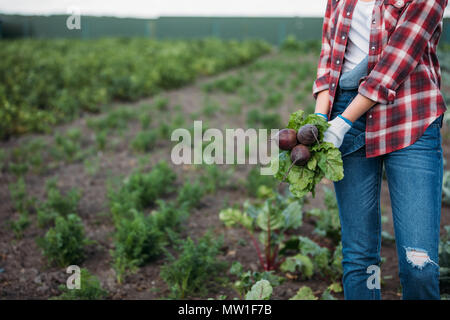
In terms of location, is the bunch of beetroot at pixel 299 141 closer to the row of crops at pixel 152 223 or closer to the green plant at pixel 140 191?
the row of crops at pixel 152 223

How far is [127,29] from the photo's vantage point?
21109mm

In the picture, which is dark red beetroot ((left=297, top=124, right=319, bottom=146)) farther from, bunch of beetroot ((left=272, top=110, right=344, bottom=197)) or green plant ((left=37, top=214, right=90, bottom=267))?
green plant ((left=37, top=214, right=90, bottom=267))

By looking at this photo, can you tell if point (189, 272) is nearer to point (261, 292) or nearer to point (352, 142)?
point (261, 292)

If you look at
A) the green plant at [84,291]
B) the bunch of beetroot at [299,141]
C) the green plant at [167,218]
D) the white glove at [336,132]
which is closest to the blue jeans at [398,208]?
the white glove at [336,132]

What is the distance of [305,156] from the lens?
161 centimetres

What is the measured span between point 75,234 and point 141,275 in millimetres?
572

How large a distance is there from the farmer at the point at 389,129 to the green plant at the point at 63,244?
1.92m

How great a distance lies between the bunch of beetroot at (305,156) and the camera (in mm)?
1594

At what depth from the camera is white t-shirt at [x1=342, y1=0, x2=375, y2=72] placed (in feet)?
5.45

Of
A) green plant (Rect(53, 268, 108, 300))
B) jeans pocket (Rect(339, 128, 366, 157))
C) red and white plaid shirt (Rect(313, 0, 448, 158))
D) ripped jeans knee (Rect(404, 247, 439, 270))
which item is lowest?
green plant (Rect(53, 268, 108, 300))

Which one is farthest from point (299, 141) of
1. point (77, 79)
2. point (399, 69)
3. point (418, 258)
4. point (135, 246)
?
point (77, 79)

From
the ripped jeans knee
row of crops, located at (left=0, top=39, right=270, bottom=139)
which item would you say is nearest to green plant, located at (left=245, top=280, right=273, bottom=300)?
the ripped jeans knee
